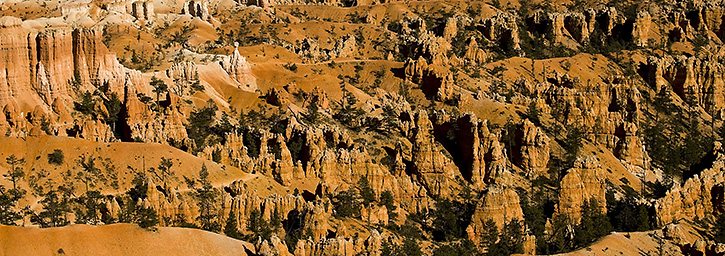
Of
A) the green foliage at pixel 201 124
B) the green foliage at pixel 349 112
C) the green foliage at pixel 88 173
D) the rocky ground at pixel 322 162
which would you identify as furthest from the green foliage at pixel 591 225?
the green foliage at pixel 88 173

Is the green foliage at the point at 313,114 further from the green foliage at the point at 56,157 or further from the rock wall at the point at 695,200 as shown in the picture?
the rock wall at the point at 695,200

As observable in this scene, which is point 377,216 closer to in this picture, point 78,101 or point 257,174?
point 257,174

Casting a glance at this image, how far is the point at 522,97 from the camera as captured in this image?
18200cm

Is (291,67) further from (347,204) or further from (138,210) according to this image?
(138,210)

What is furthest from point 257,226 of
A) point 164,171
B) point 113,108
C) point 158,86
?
point 158,86

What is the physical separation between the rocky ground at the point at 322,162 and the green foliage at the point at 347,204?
28 cm

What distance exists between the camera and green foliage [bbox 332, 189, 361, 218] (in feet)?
421

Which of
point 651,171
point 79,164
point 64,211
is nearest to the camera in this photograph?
point 64,211

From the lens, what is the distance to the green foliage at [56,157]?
124688 millimetres

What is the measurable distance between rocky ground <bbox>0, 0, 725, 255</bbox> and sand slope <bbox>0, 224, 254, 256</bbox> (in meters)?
0.16

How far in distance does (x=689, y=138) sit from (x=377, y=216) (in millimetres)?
75509

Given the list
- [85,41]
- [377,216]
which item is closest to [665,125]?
[377,216]

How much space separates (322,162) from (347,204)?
1011cm

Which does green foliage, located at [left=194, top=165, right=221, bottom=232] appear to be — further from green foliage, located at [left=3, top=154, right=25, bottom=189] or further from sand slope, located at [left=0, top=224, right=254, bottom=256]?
green foliage, located at [left=3, top=154, right=25, bottom=189]
